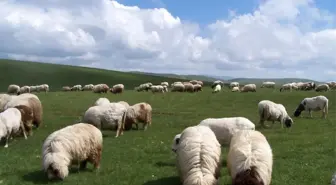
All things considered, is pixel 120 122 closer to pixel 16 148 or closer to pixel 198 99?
pixel 16 148

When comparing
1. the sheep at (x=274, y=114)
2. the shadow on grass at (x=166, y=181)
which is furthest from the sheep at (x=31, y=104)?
the sheep at (x=274, y=114)

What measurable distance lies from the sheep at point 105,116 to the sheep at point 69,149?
718 centimetres

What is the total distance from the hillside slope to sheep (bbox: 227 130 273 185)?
284ft

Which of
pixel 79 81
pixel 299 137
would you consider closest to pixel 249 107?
pixel 299 137

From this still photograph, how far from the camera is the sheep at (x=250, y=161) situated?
10.4 m

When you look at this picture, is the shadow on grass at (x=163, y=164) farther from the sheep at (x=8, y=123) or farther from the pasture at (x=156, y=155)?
the sheep at (x=8, y=123)

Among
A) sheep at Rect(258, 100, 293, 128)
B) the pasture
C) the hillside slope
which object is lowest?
the hillside slope

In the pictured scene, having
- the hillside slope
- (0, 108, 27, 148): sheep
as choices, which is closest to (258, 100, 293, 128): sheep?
(0, 108, 27, 148): sheep

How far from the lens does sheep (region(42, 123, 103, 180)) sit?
1364 centimetres

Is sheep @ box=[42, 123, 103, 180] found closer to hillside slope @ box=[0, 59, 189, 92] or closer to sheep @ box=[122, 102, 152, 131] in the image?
sheep @ box=[122, 102, 152, 131]

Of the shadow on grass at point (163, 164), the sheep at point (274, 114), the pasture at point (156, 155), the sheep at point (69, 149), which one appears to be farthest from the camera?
the sheep at point (274, 114)

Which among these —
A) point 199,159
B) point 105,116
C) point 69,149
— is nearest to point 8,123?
point 105,116

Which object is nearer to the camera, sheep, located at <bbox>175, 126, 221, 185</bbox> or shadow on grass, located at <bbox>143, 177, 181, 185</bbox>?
sheep, located at <bbox>175, 126, 221, 185</bbox>

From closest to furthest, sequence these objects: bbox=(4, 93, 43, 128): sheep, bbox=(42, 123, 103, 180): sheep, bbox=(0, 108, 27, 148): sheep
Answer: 1. bbox=(42, 123, 103, 180): sheep
2. bbox=(0, 108, 27, 148): sheep
3. bbox=(4, 93, 43, 128): sheep
